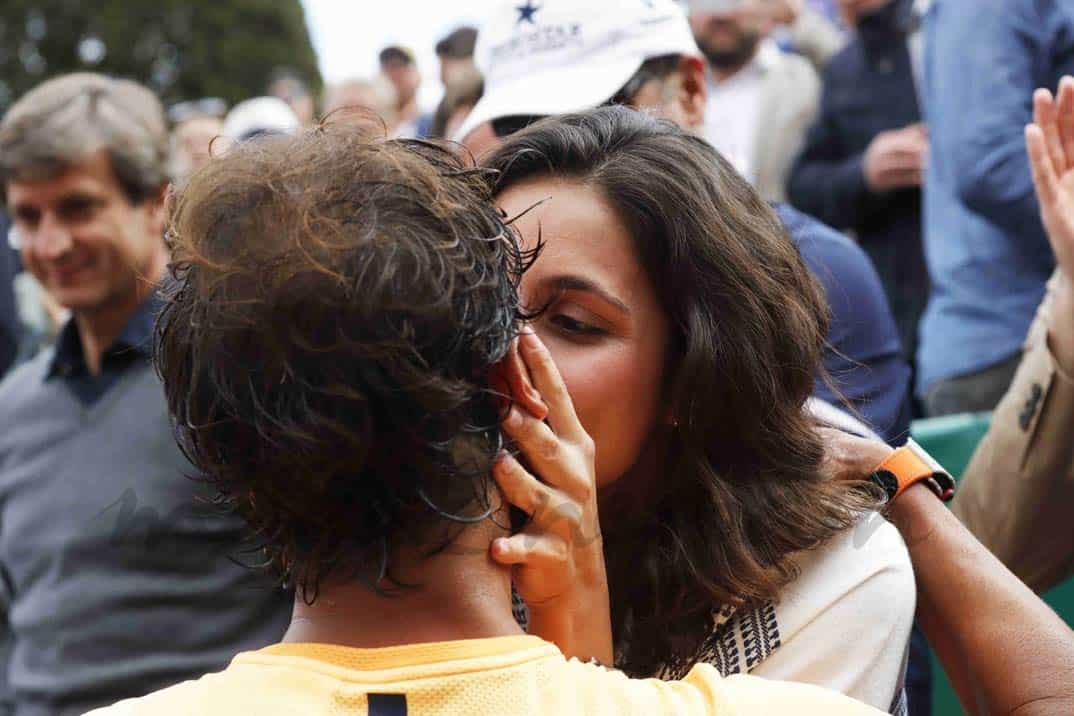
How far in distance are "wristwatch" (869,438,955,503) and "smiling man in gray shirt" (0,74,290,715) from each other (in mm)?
1512

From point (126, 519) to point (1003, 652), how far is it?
2.04m

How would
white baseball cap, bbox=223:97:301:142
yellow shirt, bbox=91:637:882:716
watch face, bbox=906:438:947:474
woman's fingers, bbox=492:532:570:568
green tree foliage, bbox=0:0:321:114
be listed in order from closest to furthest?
yellow shirt, bbox=91:637:882:716
woman's fingers, bbox=492:532:570:568
watch face, bbox=906:438:947:474
white baseball cap, bbox=223:97:301:142
green tree foliage, bbox=0:0:321:114

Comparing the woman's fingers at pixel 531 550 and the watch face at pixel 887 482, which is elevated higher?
the woman's fingers at pixel 531 550

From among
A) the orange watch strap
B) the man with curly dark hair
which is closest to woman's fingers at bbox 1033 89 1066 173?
the orange watch strap

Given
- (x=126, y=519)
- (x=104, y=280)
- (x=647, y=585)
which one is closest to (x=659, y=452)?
(x=647, y=585)

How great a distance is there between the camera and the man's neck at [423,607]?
1.39 metres

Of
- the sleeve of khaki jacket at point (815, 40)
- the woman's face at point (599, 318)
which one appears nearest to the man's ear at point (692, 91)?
the woman's face at point (599, 318)

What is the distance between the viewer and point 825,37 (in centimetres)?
621

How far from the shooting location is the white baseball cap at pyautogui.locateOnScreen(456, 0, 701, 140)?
9.66 feet

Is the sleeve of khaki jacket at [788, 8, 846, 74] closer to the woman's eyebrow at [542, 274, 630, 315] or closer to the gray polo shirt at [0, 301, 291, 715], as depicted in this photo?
the gray polo shirt at [0, 301, 291, 715]

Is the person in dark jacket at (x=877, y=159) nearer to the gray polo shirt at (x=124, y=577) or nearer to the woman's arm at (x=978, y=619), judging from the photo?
the gray polo shirt at (x=124, y=577)

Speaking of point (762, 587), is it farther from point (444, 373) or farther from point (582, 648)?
point (444, 373)

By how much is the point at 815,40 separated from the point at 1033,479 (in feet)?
13.4

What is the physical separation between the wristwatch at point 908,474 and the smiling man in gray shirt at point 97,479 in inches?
59.5
